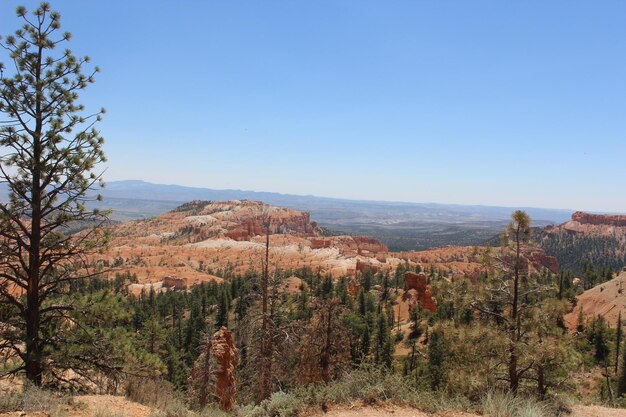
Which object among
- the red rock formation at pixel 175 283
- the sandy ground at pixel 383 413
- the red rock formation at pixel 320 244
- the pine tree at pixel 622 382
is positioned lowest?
the red rock formation at pixel 175 283

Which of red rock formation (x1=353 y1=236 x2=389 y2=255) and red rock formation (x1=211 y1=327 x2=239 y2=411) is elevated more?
red rock formation (x1=211 y1=327 x2=239 y2=411)

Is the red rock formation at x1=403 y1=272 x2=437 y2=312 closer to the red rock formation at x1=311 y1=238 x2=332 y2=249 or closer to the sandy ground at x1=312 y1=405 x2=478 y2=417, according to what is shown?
the sandy ground at x1=312 y1=405 x2=478 y2=417

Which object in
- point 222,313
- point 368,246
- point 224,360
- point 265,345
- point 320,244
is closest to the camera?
point 265,345

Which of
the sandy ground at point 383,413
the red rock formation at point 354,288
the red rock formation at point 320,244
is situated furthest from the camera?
the red rock formation at point 320,244

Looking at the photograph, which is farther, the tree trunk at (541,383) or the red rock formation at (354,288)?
the red rock formation at (354,288)

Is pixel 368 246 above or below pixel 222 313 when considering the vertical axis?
below

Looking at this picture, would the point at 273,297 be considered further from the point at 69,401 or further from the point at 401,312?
the point at 401,312

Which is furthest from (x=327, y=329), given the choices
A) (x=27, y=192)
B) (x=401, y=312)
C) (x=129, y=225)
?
(x=129, y=225)

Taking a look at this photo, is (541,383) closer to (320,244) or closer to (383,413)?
(383,413)

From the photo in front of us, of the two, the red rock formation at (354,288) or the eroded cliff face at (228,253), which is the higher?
the red rock formation at (354,288)

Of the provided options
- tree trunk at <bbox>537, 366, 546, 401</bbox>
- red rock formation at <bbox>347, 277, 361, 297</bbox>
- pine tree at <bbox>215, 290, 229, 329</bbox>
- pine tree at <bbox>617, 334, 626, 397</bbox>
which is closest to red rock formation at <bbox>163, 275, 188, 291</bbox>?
pine tree at <bbox>215, 290, 229, 329</bbox>

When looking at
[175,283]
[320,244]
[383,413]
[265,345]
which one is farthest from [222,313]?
[320,244]

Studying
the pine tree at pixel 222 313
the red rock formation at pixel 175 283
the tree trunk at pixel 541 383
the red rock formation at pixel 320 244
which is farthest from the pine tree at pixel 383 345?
the red rock formation at pixel 320 244

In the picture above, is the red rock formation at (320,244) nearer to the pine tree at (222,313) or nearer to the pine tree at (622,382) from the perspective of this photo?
the pine tree at (222,313)
